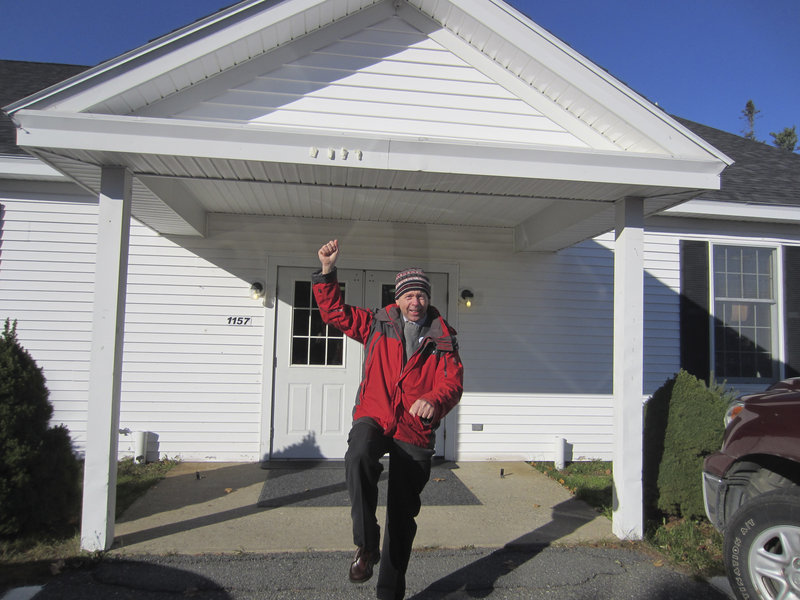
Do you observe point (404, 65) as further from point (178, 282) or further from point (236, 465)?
point (236, 465)

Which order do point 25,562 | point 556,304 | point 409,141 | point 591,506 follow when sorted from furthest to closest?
point 556,304 → point 591,506 → point 409,141 → point 25,562

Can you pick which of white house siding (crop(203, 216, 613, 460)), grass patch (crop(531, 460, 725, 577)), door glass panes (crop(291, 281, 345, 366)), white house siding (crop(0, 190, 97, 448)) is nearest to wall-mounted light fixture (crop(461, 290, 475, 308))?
white house siding (crop(203, 216, 613, 460))

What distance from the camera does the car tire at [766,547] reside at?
9.93 ft

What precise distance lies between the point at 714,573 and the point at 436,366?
2.54 metres

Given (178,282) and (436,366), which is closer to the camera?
(436,366)

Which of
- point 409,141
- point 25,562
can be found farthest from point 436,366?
point 25,562

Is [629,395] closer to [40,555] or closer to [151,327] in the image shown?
[40,555]

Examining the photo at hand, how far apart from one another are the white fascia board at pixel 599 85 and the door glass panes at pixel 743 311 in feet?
12.8

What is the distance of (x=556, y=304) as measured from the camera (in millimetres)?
7504

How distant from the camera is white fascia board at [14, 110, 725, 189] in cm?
394

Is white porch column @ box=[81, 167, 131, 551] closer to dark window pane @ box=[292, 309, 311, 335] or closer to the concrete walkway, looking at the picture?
the concrete walkway

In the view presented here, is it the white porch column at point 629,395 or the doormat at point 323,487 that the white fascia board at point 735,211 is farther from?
the doormat at point 323,487

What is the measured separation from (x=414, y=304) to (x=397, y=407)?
574 millimetres

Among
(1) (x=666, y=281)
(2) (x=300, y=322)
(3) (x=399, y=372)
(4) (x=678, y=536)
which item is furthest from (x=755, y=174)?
(3) (x=399, y=372)
